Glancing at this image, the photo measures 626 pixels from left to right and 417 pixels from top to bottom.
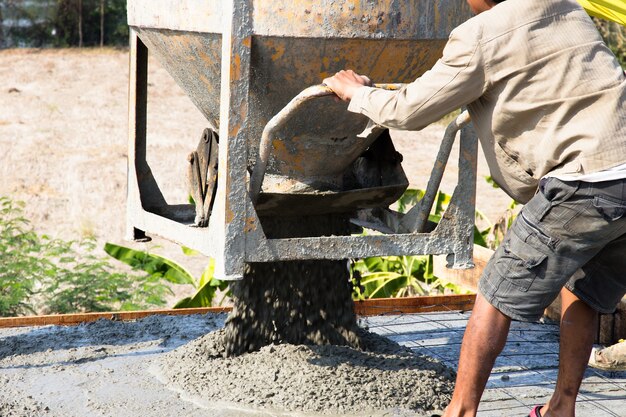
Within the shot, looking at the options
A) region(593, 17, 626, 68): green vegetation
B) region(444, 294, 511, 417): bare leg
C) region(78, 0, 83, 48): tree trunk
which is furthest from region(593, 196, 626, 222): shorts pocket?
region(78, 0, 83, 48): tree trunk

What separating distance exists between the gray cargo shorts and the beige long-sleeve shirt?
0.09 metres

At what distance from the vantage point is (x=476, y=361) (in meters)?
3.21

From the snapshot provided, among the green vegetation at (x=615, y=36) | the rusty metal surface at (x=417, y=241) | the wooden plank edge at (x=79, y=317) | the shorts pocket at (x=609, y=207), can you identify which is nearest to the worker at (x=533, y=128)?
the shorts pocket at (x=609, y=207)

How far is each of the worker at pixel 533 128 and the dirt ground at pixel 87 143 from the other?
449 cm

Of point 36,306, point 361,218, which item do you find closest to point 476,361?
point 361,218

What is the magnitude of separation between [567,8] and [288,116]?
3.51 ft

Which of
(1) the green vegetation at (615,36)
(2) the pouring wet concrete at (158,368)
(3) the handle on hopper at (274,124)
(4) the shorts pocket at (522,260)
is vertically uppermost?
(1) the green vegetation at (615,36)

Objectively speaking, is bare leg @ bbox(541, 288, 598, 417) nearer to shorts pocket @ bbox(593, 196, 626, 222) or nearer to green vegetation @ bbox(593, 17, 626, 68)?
shorts pocket @ bbox(593, 196, 626, 222)

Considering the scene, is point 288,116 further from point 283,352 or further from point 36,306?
point 36,306

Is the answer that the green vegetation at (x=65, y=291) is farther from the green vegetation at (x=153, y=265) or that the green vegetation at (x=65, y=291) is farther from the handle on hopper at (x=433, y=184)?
the handle on hopper at (x=433, y=184)

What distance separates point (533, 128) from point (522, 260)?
0.43 metres

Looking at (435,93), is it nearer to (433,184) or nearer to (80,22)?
(433,184)

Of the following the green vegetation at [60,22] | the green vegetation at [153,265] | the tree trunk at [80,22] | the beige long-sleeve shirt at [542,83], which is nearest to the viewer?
the beige long-sleeve shirt at [542,83]

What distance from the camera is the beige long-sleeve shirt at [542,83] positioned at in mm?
3045
